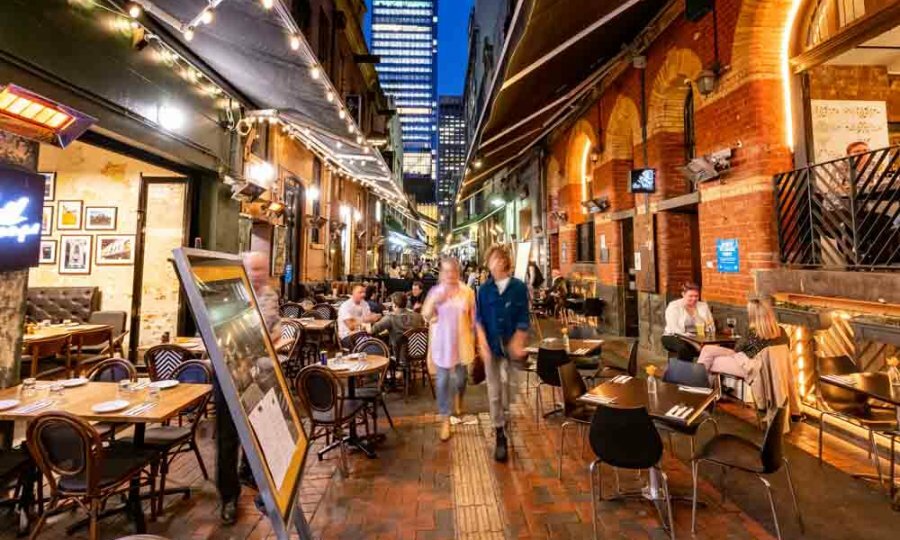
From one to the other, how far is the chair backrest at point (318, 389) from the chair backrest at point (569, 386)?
6.18 ft

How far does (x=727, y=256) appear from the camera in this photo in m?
5.38

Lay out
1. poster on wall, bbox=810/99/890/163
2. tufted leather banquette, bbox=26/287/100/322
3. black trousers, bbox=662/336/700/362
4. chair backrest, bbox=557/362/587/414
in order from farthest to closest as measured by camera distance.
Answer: tufted leather banquette, bbox=26/287/100/322 → poster on wall, bbox=810/99/890/163 → black trousers, bbox=662/336/700/362 → chair backrest, bbox=557/362/587/414

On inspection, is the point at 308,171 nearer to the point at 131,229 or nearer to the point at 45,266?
the point at 131,229

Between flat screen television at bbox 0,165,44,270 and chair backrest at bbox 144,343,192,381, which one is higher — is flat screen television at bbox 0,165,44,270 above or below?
above

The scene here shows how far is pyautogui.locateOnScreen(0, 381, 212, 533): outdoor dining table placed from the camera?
102 inches

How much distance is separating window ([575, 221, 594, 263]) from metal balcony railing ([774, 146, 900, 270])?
5.66 metres

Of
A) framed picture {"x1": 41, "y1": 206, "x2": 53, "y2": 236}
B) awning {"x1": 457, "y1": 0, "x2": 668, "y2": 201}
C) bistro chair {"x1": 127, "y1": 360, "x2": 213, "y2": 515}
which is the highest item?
awning {"x1": 457, "y1": 0, "x2": 668, "y2": 201}

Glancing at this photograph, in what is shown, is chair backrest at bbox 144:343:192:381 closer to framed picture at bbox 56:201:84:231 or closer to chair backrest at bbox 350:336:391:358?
chair backrest at bbox 350:336:391:358

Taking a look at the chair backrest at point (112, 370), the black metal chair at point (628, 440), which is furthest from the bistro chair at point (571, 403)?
the chair backrest at point (112, 370)

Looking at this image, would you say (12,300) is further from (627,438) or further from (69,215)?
(627,438)

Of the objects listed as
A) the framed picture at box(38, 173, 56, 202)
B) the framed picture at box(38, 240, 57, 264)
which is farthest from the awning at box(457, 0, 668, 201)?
the framed picture at box(38, 240, 57, 264)

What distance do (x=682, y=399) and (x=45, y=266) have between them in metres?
9.57

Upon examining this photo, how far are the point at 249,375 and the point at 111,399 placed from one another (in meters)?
2.27

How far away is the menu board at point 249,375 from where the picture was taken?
134 centimetres
